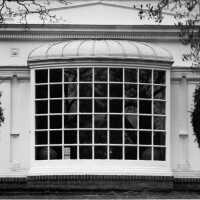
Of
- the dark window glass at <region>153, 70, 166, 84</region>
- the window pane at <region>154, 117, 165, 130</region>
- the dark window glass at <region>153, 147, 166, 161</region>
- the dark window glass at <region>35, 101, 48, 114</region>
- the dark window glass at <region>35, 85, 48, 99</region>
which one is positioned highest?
the dark window glass at <region>153, 70, 166, 84</region>

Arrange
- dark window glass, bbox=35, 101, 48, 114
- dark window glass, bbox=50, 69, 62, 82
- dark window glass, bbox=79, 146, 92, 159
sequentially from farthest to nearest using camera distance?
dark window glass, bbox=35, 101, 48, 114, dark window glass, bbox=50, 69, 62, 82, dark window glass, bbox=79, 146, 92, 159

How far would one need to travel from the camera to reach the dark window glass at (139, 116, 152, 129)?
2647 centimetres

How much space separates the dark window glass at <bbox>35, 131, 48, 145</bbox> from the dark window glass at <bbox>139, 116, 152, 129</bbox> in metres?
2.86

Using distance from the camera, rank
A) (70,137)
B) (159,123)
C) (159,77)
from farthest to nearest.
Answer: (159,77) → (159,123) → (70,137)

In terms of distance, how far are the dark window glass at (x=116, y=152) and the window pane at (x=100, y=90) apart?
1.59m

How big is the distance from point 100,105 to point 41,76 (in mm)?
2055

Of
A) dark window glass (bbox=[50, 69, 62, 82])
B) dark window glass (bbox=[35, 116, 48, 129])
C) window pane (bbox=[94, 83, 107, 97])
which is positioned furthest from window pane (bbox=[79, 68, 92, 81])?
dark window glass (bbox=[35, 116, 48, 129])

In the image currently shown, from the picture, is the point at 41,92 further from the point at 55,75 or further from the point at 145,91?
the point at 145,91

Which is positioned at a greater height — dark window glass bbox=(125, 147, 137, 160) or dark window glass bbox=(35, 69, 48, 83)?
dark window glass bbox=(35, 69, 48, 83)

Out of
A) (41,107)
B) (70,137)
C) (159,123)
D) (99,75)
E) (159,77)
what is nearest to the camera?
(70,137)

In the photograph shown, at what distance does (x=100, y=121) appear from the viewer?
86.0 ft

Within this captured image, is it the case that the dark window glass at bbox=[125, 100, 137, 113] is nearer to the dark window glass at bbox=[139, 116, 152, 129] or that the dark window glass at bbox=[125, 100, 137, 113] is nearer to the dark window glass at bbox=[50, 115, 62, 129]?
the dark window glass at bbox=[139, 116, 152, 129]

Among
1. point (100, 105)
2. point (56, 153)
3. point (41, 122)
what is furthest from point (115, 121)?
point (41, 122)

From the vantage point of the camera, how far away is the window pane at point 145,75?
2662cm
